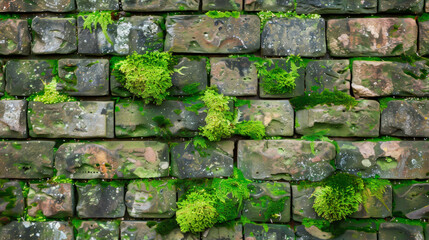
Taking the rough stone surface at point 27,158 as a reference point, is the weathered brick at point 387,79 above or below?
above

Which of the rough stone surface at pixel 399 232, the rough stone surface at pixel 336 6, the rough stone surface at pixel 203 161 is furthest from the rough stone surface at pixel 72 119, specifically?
the rough stone surface at pixel 399 232

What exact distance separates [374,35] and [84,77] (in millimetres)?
2420

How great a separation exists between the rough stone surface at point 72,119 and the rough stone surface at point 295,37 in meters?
1.42

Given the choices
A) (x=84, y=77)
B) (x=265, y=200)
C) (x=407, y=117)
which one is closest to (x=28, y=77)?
(x=84, y=77)

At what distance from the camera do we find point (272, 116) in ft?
8.22

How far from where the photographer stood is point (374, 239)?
249 cm

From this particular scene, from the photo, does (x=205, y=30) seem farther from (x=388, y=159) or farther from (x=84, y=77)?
(x=388, y=159)

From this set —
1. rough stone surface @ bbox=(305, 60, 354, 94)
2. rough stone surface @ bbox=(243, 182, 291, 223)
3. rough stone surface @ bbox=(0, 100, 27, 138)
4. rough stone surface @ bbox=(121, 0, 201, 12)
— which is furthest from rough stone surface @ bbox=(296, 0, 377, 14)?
rough stone surface @ bbox=(0, 100, 27, 138)

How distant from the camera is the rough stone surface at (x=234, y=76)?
8.23ft

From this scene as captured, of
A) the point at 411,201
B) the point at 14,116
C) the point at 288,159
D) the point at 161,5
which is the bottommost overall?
the point at 411,201

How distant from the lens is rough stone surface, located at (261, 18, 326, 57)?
8.24 ft

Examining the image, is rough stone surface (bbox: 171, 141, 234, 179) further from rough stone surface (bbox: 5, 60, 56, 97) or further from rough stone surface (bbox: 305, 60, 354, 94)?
rough stone surface (bbox: 5, 60, 56, 97)

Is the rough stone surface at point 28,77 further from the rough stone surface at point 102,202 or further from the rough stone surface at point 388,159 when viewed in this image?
the rough stone surface at point 388,159

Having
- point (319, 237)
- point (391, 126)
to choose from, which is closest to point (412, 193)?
point (391, 126)
